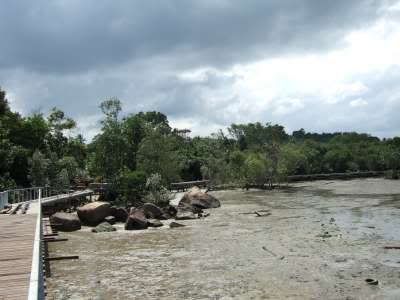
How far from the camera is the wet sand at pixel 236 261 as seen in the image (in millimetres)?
15969

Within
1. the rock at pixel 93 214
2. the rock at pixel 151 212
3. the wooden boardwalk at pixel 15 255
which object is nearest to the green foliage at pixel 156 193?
the rock at pixel 151 212

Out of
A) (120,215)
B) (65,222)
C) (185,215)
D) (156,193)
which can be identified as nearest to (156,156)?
(156,193)

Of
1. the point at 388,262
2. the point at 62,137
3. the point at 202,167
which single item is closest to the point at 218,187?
the point at 202,167

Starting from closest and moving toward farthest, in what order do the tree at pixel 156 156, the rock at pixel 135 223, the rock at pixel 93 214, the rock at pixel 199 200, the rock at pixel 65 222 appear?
1. the rock at pixel 65 222
2. the rock at pixel 135 223
3. the rock at pixel 93 214
4. the rock at pixel 199 200
5. the tree at pixel 156 156

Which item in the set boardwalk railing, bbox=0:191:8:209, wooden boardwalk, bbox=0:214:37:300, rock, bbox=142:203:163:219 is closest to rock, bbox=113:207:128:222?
rock, bbox=142:203:163:219

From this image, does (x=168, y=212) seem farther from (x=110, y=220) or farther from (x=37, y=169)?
(x=37, y=169)

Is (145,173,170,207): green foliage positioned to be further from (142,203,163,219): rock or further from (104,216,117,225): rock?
(104,216,117,225): rock

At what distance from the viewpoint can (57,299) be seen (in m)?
15.2

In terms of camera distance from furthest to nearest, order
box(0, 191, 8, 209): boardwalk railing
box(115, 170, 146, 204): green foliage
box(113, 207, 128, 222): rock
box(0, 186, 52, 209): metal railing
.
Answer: box(115, 170, 146, 204): green foliage
box(113, 207, 128, 222): rock
box(0, 186, 52, 209): metal railing
box(0, 191, 8, 209): boardwalk railing

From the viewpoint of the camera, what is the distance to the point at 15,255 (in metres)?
13.9

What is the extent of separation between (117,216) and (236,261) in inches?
660

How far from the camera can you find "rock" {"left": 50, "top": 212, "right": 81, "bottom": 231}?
1201 inches

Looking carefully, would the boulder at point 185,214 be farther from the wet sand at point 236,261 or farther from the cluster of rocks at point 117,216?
the wet sand at point 236,261

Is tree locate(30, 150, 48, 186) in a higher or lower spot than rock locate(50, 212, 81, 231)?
higher
